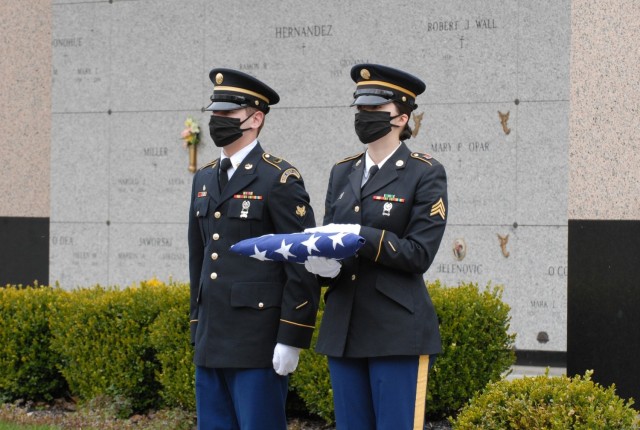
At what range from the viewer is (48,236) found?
967 centimetres

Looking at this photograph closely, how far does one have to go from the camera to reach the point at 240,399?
13.3ft

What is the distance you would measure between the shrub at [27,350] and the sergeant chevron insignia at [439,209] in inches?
164

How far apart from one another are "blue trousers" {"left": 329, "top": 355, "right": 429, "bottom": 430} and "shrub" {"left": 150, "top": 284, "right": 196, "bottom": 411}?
104 inches

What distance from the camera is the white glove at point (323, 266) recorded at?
368 centimetres

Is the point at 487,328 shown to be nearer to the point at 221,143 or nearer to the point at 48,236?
the point at 221,143

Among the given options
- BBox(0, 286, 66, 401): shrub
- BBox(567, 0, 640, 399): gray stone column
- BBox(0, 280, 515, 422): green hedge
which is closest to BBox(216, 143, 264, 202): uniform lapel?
BBox(0, 280, 515, 422): green hedge

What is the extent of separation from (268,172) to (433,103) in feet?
14.0

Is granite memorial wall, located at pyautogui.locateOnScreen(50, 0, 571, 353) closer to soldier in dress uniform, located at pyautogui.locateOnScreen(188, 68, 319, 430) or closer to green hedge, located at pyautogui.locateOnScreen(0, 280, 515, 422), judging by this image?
green hedge, located at pyautogui.locateOnScreen(0, 280, 515, 422)

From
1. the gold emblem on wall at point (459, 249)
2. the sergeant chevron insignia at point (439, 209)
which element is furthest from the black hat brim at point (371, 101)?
the gold emblem on wall at point (459, 249)

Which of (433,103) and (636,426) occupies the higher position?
(433,103)

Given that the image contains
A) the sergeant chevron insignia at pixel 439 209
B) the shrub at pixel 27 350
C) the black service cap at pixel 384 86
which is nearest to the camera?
the sergeant chevron insignia at pixel 439 209

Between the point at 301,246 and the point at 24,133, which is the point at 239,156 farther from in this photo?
the point at 24,133

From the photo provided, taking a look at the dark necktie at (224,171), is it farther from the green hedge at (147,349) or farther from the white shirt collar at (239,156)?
the green hedge at (147,349)

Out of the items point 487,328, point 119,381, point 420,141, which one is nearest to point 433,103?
point 420,141
